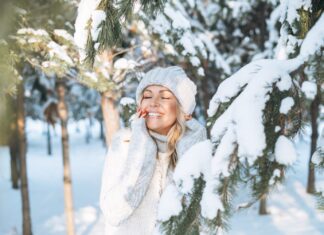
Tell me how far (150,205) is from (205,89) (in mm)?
8588

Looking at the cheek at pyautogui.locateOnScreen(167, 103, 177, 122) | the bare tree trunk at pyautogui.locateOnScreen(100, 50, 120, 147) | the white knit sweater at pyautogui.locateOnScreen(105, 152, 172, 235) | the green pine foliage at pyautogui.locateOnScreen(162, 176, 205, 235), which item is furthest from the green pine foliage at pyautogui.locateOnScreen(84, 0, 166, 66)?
the bare tree trunk at pyautogui.locateOnScreen(100, 50, 120, 147)

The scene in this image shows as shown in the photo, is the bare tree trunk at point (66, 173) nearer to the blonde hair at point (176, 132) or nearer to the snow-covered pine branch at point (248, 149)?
the blonde hair at point (176, 132)

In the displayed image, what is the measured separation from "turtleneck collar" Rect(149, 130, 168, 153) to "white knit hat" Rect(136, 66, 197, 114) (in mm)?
195

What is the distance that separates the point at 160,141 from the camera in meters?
2.34

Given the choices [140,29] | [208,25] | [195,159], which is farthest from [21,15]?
[208,25]

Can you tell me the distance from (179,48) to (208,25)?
201 inches

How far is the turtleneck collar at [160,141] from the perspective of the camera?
2316mm

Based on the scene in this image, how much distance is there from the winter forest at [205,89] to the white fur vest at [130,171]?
1.22 feet

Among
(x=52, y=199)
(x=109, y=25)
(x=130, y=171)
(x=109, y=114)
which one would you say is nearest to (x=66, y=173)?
(x=109, y=114)

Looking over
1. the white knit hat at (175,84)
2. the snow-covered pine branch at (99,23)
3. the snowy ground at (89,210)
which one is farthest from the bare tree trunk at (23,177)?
the snow-covered pine branch at (99,23)

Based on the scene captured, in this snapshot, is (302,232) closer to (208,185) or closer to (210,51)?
(210,51)

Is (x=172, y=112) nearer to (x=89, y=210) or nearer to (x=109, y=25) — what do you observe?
(x=109, y=25)

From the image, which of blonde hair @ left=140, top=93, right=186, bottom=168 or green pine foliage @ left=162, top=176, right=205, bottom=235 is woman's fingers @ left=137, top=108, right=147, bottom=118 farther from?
green pine foliage @ left=162, top=176, right=205, bottom=235

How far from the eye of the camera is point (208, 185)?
1.19 metres
